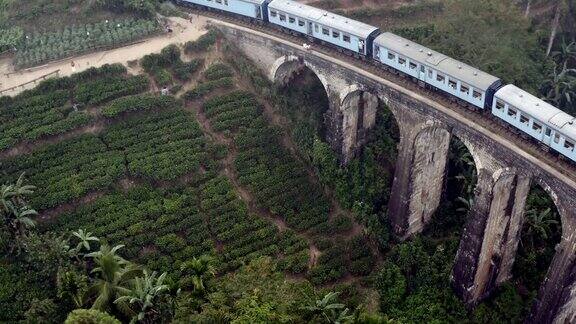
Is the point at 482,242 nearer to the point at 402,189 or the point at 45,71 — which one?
the point at 402,189

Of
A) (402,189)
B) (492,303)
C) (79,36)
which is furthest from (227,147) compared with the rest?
(492,303)

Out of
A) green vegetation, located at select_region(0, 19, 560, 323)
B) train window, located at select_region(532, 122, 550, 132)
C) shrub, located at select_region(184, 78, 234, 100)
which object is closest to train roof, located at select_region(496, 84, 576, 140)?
train window, located at select_region(532, 122, 550, 132)

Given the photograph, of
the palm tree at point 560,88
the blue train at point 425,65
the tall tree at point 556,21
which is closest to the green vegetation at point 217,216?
the blue train at point 425,65

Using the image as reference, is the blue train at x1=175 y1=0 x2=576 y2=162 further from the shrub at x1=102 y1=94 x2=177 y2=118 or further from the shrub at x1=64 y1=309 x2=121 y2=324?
the shrub at x1=64 y1=309 x2=121 y2=324

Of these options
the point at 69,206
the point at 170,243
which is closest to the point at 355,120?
the point at 170,243

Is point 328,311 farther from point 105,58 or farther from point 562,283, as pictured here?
point 105,58
